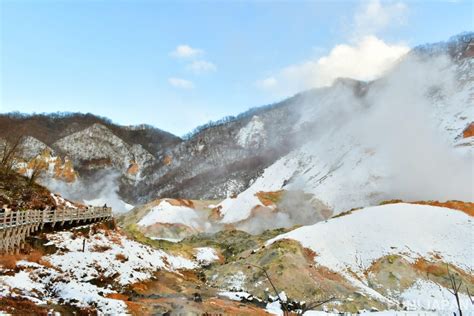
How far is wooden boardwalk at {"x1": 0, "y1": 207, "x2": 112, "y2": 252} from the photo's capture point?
26000mm

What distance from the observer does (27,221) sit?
2950cm

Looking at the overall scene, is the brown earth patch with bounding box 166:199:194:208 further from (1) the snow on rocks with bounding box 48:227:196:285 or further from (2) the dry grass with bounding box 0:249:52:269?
(2) the dry grass with bounding box 0:249:52:269

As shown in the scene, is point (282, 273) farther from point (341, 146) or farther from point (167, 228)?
point (341, 146)

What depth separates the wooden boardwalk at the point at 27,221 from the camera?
26.0 metres

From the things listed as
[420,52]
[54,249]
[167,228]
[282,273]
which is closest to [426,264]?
[282,273]

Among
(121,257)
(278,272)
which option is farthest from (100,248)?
(278,272)

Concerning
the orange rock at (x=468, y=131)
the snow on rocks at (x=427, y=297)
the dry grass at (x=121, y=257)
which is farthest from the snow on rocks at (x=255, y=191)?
the dry grass at (x=121, y=257)

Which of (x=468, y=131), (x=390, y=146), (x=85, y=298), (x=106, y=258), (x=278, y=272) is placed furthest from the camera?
(x=390, y=146)

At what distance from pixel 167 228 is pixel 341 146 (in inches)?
2555

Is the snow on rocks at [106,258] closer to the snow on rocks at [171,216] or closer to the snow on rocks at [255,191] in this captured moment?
the snow on rocks at [171,216]

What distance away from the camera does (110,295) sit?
88.6ft

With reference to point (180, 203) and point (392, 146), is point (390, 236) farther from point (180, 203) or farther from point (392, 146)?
point (180, 203)

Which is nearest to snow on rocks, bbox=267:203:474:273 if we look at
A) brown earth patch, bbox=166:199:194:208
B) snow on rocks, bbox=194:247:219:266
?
snow on rocks, bbox=194:247:219:266

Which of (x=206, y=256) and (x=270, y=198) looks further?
(x=270, y=198)
